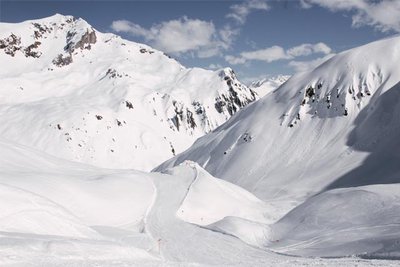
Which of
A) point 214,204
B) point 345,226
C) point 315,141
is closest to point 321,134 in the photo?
point 315,141

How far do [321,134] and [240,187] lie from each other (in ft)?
98.0

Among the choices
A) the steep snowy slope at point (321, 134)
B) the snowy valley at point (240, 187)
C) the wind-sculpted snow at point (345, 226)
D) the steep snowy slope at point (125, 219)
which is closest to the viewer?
the steep snowy slope at point (125, 219)

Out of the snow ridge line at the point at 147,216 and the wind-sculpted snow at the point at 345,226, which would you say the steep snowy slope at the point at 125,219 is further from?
the wind-sculpted snow at the point at 345,226

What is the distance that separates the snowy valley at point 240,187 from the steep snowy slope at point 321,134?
0.90 feet

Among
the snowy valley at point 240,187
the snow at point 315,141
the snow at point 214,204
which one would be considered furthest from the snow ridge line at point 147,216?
the snow at point 315,141

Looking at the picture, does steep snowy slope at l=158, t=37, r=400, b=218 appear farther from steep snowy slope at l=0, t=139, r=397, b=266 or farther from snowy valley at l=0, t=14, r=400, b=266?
steep snowy slope at l=0, t=139, r=397, b=266

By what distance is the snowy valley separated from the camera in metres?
23.0

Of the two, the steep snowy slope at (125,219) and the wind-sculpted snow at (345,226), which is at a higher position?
the steep snowy slope at (125,219)

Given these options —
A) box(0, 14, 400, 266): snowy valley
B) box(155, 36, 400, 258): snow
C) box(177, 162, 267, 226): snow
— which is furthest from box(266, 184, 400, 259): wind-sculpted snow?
box(177, 162, 267, 226): snow

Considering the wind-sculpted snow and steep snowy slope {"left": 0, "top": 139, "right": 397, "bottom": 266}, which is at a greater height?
steep snowy slope {"left": 0, "top": 139, "right": 397, "bottom": 266}

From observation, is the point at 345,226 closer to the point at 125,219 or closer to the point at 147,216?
the point at 147,216

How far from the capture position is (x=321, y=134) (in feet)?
266

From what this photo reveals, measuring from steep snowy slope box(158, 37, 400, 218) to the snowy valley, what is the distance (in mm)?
274

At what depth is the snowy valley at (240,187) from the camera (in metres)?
23.0
